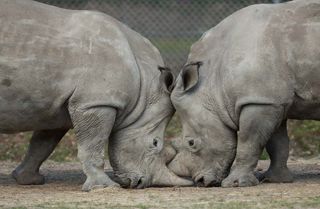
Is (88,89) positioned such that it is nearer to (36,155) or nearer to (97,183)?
(97,183)

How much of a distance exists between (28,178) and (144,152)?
1.35m

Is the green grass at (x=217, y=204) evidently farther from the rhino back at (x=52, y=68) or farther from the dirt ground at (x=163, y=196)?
the rhino back at (x=52, y=68)

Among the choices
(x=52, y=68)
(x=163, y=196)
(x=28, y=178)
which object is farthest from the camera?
(x=28, y=178)

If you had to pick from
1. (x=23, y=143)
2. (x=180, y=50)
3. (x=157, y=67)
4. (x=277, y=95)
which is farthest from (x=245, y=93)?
(x=180, y=50)

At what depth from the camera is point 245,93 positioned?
35.7 feet

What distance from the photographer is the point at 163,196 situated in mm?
10273

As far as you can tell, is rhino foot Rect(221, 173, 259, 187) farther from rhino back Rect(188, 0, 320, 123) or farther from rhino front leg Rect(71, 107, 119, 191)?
rhino front leg Rect(71, 107, 119, 191)

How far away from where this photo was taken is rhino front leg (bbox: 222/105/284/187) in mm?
10914

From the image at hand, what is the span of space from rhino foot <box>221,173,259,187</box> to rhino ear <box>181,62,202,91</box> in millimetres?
936

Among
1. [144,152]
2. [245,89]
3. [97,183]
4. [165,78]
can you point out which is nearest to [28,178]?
[97,183]

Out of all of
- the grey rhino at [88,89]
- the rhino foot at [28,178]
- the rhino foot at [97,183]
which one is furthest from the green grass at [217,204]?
the rhino foot at [28,178]

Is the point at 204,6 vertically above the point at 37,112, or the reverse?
the point at 37,112

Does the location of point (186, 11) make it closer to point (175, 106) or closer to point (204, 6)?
point (204, 6)

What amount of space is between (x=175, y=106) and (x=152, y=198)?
1.47 meters
